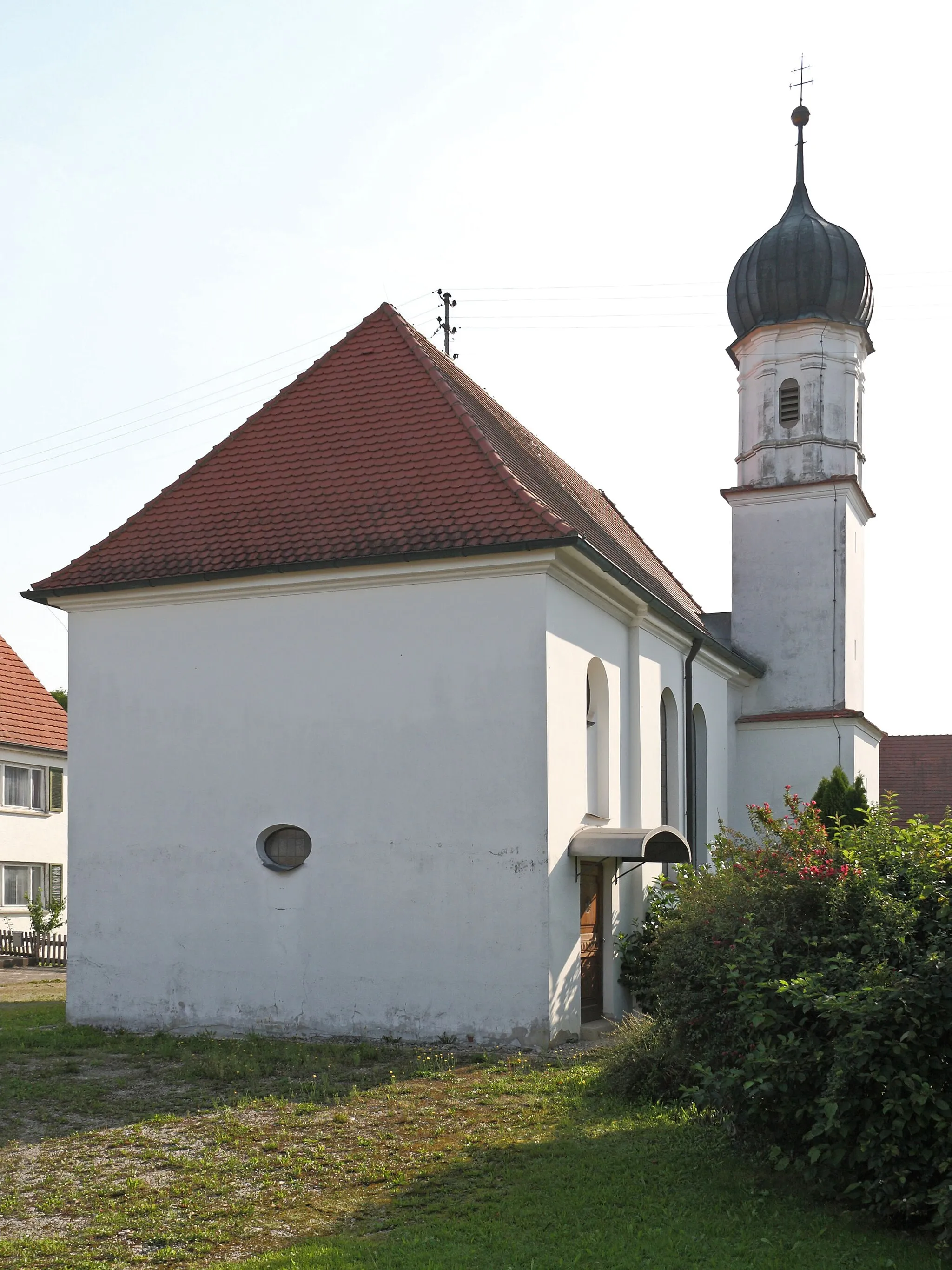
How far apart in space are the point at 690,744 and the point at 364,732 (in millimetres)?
7823

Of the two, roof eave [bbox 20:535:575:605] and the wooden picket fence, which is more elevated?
roof eave [bbox 20:535:575:605]

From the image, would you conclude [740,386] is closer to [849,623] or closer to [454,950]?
[849,623]

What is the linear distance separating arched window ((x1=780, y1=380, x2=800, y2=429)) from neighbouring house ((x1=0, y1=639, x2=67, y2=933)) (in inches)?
782

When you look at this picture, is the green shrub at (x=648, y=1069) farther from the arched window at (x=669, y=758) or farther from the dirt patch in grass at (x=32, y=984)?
the dirt patch in grass at (x=32, y=984)

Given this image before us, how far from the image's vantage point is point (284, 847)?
14.7 metres

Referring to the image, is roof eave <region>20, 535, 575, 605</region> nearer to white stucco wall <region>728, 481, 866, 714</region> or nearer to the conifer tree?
the conifer tree

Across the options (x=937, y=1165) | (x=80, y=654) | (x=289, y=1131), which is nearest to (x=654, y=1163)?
(x=937, y=1165)

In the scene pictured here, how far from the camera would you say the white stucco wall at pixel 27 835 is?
30562 mm

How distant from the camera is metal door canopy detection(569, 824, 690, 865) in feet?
46.0

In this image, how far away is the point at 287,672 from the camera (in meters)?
14.9

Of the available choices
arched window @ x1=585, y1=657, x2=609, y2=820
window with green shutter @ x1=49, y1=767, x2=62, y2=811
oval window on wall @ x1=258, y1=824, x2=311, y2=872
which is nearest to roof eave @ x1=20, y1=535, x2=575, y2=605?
arched window @ x1=585, y1=657, x2=609, y2=820

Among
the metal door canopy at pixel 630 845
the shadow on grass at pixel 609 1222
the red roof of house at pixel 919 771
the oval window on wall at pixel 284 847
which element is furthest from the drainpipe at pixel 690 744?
the red roof of house at pixel 919 771

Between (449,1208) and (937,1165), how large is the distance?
9.52 ft

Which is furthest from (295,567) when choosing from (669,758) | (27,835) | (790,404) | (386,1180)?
(27,835)
